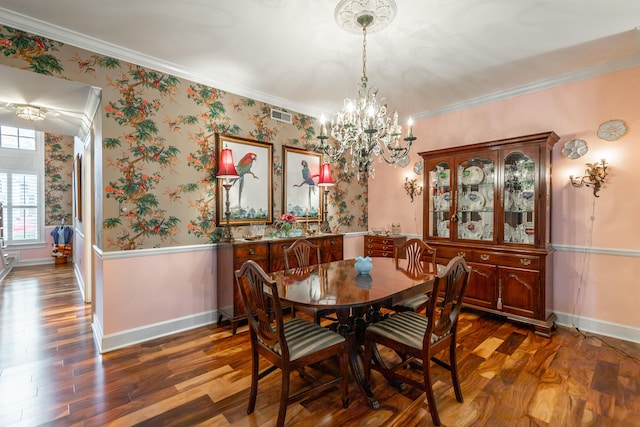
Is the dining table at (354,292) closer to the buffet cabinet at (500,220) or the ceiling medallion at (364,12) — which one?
the buffet cabinet at (500,220)

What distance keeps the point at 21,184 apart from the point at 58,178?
0.64 metres

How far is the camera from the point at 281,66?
121 inches

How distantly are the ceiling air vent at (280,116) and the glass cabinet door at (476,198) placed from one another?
7.60 feet

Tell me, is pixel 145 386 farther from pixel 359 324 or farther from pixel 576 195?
pixel 576 195

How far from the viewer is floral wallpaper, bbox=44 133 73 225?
694cm

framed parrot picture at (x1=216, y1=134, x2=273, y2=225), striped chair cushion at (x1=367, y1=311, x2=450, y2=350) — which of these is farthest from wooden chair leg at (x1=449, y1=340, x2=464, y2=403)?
framed parrot picture at (x1=216, y1=134, x2=273, y2=225)

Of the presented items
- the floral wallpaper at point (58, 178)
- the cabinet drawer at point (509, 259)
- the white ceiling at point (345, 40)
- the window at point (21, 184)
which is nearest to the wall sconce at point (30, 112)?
the white ceiling at point (345, 40)

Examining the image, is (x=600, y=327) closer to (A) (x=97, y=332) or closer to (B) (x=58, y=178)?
(A) (x=97, y=332)

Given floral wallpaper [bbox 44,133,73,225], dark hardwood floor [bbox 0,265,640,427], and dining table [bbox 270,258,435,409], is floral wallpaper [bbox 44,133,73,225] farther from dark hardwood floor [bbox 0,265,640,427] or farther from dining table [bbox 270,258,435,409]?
dining table [bbox 270,258,435,409]

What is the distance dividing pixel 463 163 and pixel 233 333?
130 inches

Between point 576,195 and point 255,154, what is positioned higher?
point 255,154

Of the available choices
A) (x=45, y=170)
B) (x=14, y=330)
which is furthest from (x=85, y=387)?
(x=45, y=170)

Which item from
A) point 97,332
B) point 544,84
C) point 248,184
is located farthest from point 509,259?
point 97,332

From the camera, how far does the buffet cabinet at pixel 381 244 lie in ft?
14.8
